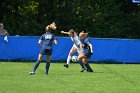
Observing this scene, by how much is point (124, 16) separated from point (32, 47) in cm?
1256

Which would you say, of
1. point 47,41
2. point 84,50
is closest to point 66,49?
point 84,50

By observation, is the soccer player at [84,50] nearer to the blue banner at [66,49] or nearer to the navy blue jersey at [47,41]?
the navy blue jersey at [47,41]

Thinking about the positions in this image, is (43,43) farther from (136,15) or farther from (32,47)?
(136,15)

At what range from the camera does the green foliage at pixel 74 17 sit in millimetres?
38812

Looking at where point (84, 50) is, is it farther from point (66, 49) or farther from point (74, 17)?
point (74, 17)

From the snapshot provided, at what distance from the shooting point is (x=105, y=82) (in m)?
16.9

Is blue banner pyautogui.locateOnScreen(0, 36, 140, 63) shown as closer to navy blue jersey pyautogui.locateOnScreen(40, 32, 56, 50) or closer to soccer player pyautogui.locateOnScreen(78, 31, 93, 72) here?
soccer player pyautogui.locateOnScreen(78, 31, 93, 72)

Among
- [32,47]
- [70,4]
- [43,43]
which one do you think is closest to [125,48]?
[32,47]

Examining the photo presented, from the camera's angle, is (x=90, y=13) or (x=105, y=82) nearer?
(x=105, y=82)

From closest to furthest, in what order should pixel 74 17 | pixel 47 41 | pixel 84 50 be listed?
pixel 47 41 < pixel 84 50 < pixel 74 17

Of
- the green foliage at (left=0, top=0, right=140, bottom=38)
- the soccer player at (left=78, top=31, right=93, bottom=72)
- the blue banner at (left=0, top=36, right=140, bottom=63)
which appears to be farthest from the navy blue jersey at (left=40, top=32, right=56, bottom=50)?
the green foliage at (left=0, top=0, right=140, bottom=38)

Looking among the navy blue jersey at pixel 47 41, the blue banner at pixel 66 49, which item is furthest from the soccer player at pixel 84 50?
the blue banner at pixel 66 49

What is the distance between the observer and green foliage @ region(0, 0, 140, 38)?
127 feet

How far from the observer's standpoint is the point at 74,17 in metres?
39.8
